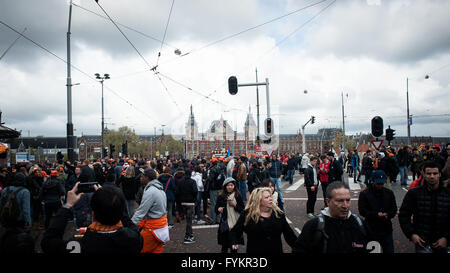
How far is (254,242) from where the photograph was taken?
3.25 meters

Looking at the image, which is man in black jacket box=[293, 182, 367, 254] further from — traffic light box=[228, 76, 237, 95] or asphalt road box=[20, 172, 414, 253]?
traffic light box=[228, 76, 237, 95]

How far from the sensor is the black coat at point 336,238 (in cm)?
261

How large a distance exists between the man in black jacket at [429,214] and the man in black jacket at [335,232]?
1.55 m

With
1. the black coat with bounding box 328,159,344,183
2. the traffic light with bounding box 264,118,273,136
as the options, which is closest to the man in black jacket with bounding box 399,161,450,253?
the black coat with bounding box 328,159,344,183

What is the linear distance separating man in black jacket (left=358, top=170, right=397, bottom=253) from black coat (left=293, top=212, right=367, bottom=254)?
6.99 ft

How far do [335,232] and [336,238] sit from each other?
55 mm

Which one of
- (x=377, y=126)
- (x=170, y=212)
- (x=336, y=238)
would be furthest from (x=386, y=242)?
(x=377, y=126)

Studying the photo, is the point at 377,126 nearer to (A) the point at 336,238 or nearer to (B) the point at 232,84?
(B) the point at 232,84

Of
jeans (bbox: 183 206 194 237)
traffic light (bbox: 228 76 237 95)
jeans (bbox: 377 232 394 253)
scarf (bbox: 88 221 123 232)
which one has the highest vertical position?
traffic light (bbox: 228 76 237 95)

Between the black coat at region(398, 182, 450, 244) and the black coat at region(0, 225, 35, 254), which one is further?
the black coat at region(398, 182, 450, 244)

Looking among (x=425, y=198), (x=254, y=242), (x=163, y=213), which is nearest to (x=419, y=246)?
(x=425, y=198)

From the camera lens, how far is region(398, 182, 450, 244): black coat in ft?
11.7
